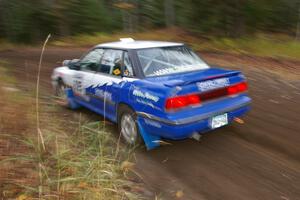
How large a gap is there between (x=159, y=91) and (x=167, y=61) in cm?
101

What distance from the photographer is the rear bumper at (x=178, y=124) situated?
487 centimetres

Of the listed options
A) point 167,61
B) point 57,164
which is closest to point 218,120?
point 167,61

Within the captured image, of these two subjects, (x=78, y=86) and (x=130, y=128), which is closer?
(x=130, y=128)

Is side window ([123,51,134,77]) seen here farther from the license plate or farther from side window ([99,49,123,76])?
the license plate

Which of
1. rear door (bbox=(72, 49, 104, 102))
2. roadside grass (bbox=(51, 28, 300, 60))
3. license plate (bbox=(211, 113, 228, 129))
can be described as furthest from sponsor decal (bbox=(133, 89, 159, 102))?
roadside grass (bbox=(51, 28, 300, 60))

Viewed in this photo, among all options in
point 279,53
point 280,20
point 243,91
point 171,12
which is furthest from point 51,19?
point 243,91

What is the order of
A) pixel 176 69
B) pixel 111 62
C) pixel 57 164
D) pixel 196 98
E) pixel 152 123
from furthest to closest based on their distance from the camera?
pixel 111 62 → pixel 176 69 → pixel 152 123 → pixel 196 98 → pixel 57 164

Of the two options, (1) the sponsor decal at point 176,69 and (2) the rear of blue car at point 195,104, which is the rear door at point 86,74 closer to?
(1) the sponsor decal at point 176,69

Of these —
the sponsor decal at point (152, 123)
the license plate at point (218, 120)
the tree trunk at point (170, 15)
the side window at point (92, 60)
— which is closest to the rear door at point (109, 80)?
the side window at point (92, 60)

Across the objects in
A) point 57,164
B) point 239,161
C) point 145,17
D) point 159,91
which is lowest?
point 239,161

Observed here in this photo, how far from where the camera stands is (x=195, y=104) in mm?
5023

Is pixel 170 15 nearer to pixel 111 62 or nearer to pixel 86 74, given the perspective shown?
pixel 86 74

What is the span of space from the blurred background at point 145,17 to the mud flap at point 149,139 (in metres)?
11.2

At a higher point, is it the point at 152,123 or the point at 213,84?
the point at 213,84
